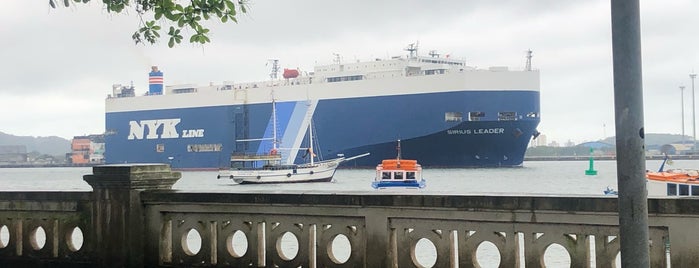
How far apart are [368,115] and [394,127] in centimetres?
317

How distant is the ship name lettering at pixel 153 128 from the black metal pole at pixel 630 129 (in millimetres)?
93533

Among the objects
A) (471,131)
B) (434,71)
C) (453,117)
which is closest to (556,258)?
(471,131)

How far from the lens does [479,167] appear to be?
8350 centimetres

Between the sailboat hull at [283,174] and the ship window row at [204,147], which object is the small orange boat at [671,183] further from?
the ship window row at [204,147]

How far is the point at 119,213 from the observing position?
25.3 feet

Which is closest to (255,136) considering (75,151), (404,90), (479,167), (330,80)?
(330,80)

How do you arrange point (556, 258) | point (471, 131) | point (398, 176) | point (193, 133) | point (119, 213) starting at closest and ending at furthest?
point (119, 213)
point (556, 258)
point (398, 176)
point (471, 131)
point (193, 133)

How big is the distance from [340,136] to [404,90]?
25.9 ft

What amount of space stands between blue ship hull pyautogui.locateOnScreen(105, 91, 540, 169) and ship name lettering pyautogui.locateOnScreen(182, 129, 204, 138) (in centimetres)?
35

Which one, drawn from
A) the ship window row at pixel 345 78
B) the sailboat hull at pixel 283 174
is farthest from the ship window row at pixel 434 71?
the sailboat hull at pixel 283 174

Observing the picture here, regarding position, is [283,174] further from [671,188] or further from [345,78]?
[671,188]

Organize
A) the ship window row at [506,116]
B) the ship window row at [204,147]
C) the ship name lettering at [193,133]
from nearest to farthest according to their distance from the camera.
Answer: the ship window row at [506,116], the ship window row at [204,147], the ship name lettering at [193,133]

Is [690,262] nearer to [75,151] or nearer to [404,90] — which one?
[404,90]

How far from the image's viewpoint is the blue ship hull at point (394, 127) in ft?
264
